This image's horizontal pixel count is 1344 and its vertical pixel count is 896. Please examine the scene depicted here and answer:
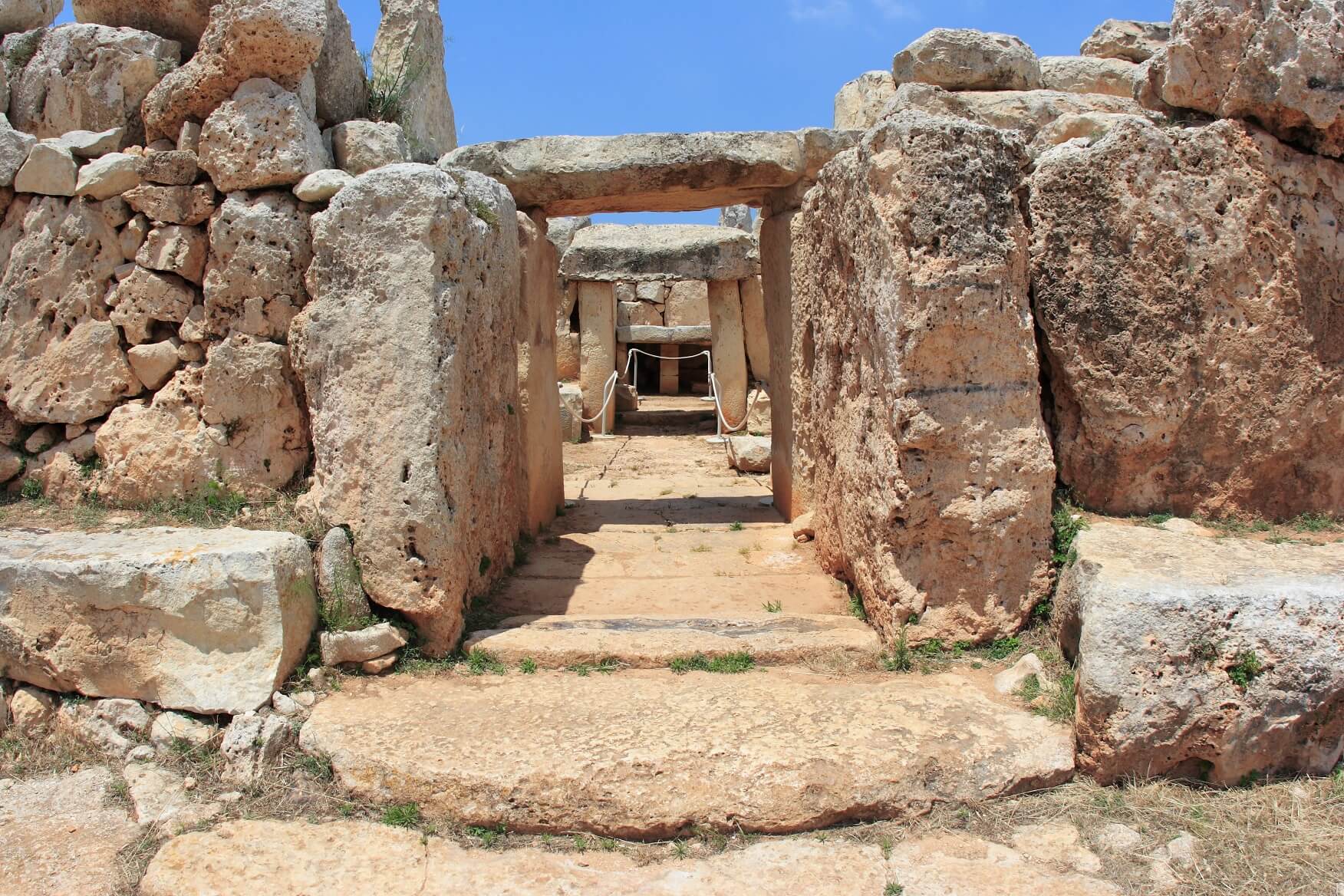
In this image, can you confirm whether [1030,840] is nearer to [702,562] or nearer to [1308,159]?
[702,562]

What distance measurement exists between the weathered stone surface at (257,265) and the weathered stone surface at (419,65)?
1.51 m

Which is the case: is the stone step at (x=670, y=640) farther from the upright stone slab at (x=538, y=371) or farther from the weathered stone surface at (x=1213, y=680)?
the upright stone slab at (x=538, y=371)

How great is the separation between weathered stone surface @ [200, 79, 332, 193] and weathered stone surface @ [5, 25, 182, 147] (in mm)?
619

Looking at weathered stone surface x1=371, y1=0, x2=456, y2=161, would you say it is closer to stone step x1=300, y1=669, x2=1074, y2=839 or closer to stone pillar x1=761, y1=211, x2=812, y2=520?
stone pillar x1=761, y1=211, x2=812, y2=520

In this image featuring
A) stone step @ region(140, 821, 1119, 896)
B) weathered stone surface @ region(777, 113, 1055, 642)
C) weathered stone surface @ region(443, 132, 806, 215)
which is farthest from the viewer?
weathered stone surface @ region(443, 132, 806, 215)

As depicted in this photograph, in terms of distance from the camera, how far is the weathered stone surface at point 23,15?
203 inches

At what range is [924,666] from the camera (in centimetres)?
384

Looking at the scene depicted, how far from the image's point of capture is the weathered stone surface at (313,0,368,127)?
16.5 ft

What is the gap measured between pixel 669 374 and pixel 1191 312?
12.0m

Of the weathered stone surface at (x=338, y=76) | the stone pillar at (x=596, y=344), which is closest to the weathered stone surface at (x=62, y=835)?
the weathered stone surface at (x=338, y=76)

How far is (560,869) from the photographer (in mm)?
2912

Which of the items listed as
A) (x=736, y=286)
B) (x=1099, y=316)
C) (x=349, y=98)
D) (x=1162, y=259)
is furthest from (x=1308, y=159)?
(x=736, y=286)

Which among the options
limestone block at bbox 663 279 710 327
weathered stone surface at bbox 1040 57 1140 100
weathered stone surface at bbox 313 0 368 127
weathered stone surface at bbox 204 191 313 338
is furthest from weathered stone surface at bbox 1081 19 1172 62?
limestone block at bbox 663 279 710 327

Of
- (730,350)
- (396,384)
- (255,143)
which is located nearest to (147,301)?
(255,143)
